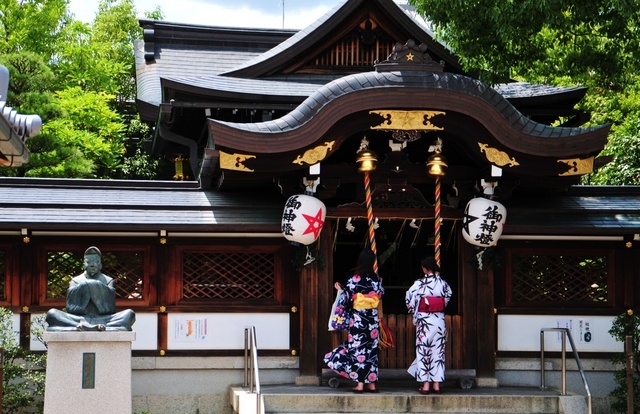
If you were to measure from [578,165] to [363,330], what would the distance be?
3594 millimetres

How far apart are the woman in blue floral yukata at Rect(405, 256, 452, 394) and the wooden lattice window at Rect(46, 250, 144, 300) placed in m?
3.83

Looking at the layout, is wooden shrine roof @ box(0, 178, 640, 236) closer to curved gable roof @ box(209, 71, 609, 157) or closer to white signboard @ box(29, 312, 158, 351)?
white signboard @ box(29, 312, 158, 351)

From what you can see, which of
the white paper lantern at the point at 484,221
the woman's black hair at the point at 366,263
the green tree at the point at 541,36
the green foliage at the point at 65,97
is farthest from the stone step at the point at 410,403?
Result: the green foliage at the point at 65,97

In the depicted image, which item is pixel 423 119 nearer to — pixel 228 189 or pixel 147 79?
pixel 228 189

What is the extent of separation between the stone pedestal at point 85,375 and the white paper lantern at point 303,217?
264 centimetres

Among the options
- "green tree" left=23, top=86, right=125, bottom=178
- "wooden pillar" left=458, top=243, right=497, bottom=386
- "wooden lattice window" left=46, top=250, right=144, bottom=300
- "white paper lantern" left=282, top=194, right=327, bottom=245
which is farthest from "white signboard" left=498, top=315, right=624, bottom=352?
"green tree" left=23, top=86, right=125, bottom=178

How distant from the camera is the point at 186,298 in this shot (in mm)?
14391

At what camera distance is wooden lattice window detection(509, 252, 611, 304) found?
1483 cm

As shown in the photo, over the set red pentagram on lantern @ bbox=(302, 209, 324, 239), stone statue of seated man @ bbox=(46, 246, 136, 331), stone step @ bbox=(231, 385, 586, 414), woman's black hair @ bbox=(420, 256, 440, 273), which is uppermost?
red pentagram on lantern @ bbox=(302, 209, 324, 239)

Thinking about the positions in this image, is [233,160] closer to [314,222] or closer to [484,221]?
[314,222]

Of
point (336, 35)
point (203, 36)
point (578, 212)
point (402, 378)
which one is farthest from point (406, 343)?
point (203, 36)

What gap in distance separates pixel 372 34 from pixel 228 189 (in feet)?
14.1

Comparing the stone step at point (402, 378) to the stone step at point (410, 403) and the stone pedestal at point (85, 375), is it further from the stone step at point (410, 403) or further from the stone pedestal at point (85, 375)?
the stone pedestal at point (85, 375)

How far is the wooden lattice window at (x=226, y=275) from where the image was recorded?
570 inches
